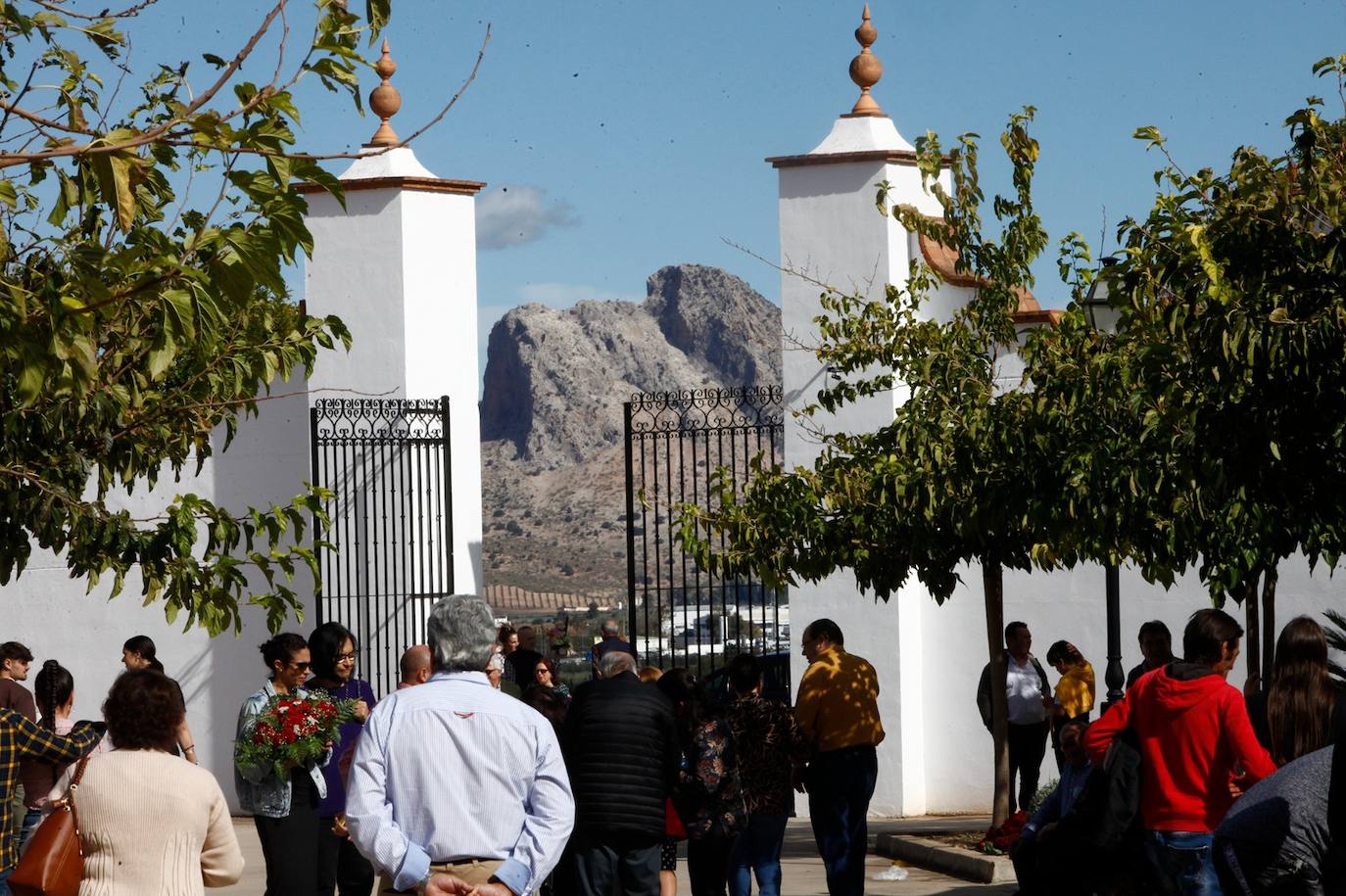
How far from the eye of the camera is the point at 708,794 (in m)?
9.39

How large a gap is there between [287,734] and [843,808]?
124 inches

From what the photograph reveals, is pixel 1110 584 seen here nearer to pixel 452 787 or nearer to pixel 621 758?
pixel 621 758

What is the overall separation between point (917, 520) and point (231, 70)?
23.7 ft

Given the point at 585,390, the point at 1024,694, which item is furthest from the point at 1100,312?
the point at 585,390

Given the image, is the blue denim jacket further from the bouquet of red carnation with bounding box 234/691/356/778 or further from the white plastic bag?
the white plastic bag

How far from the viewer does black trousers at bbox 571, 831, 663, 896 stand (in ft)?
27.8

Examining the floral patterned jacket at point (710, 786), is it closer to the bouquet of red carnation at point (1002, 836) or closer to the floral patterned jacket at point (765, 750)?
the floral patterned jacket at point (765, 750)

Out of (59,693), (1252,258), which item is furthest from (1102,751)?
(59,693)

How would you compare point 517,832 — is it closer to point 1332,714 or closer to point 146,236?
point 146,236

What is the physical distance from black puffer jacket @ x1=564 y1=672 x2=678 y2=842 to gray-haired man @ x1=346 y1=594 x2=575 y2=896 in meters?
2.94

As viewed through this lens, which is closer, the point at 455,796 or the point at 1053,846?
the point at 455,796

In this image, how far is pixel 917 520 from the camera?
11.8m

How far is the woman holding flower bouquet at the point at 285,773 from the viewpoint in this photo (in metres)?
8.68

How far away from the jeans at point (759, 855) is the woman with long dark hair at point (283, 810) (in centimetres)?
231
